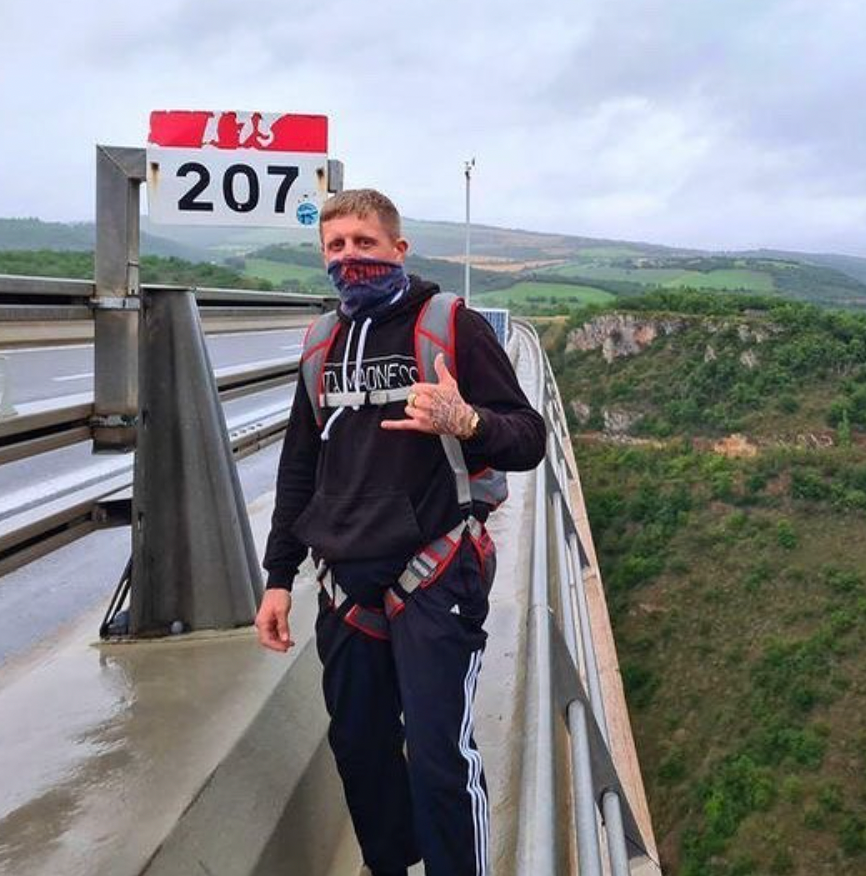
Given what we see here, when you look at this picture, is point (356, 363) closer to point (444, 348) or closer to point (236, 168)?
point (444, 348)

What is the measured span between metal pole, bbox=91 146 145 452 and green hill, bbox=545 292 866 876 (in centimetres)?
3446

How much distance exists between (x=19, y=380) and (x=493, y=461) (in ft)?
30.9

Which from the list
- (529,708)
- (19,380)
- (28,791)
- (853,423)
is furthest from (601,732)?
(853,423)

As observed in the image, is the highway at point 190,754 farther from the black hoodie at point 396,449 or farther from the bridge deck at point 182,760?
the black hoodie at point 396,449

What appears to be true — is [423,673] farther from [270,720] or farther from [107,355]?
[107,355]

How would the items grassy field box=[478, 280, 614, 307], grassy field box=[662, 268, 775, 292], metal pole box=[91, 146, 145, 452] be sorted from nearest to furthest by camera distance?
metal pole box=[91, 146, 145, 452] → grassy field box=[478, 280, 614, 307] → grassy field box=[662, 268, 775, 292]

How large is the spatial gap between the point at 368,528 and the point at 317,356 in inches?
17.6

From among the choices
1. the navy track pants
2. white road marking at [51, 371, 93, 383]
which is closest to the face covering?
the navy track pants

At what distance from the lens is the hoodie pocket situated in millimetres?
2396

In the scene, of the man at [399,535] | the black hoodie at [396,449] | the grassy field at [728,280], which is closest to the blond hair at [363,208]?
the man at [399,535]

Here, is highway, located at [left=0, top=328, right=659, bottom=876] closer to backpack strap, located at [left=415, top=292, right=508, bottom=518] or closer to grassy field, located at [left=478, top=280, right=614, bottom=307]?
backpack strap, located at [left=415, top=292, right=508, bottom=518]

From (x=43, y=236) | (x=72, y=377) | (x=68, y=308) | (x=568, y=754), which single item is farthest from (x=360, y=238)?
(x=43, y=236)

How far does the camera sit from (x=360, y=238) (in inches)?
98.0

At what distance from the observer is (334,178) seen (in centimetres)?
388
